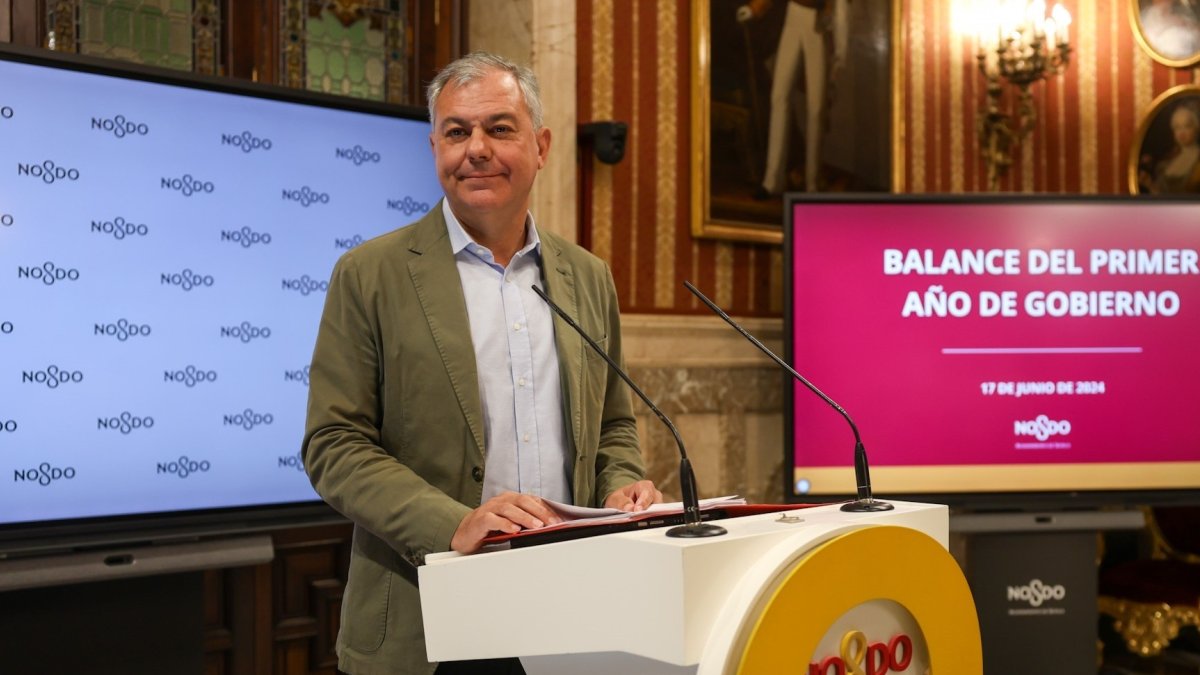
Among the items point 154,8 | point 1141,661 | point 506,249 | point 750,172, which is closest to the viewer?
point 506,249

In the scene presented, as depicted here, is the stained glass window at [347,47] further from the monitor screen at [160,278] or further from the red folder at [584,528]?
the red folder at [584,528]

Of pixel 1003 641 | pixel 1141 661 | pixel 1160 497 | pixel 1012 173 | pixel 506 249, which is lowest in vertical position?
pixel 1141 661

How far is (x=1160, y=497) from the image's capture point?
13.2ft

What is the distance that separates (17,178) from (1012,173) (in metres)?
4.01

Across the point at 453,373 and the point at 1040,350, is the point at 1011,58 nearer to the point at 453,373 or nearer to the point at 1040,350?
the point at 1040,350

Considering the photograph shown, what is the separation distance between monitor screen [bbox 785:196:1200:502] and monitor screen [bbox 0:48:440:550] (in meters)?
1.63

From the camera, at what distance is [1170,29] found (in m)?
5.20

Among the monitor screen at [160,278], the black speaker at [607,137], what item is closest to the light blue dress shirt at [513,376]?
the monitor screen at [160,278]

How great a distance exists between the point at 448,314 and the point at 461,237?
0.14 m

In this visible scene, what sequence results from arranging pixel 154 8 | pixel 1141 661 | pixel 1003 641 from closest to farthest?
1. pixel 154 8
2. pixel 1003 641
3. pixel 1141 661

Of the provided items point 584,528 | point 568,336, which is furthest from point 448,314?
point 584,528

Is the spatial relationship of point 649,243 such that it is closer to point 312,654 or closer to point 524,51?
point 524,51

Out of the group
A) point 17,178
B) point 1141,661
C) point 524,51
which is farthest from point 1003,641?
point 17,178

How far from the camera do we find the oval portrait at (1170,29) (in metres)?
5.18
